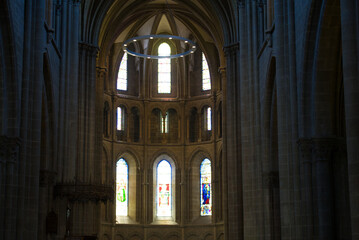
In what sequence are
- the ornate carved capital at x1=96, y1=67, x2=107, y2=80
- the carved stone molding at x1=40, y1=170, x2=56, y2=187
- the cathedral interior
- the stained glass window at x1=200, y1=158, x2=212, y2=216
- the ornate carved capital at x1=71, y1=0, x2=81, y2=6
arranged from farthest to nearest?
the stained glass window at x1=200, y1=158, x2=212, y2=216 → the ornate carved capital at x1=96, y1=67, x2=107, y2=80 → the ornate carved capital at x1=71, y1=0, x2=81, y2=6 → the carved stone molding at x1=40, y1=170, x2=56, y2=187 → the cathedral interior

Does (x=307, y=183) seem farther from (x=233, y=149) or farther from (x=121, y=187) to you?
(x=121, y=187)

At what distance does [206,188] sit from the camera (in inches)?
1870

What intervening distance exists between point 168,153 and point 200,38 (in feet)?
28.2

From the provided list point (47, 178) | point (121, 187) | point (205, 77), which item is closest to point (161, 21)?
point (205, 77)

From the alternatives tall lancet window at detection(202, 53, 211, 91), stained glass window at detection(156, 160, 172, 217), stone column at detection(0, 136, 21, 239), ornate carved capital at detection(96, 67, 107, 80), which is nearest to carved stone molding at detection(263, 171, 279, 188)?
stone column at detection(0, 136, 21, 239)

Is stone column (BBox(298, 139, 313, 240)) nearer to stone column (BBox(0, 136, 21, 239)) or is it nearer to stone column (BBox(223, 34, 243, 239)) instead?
stone column (BBox(0, 136, 21, 239))

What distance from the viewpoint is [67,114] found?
2964 cm

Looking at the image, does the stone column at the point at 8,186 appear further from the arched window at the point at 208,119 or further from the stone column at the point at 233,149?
the arched window at the point at 208,119

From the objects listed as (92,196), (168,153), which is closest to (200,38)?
(168,153)

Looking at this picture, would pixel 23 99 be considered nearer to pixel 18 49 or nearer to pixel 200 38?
pixel 18 49

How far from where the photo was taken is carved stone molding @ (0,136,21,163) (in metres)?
19.9

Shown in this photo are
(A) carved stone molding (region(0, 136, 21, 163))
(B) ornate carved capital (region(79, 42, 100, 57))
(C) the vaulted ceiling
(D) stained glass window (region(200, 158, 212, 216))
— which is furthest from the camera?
(D) stained glass window (region(200, 158, 212, 216))

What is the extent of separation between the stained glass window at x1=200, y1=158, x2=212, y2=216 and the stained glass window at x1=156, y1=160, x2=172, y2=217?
241 centimetres

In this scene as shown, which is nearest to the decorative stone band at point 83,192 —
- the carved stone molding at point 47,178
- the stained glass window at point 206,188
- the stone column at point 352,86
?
the carved stone molding at point 47,178
